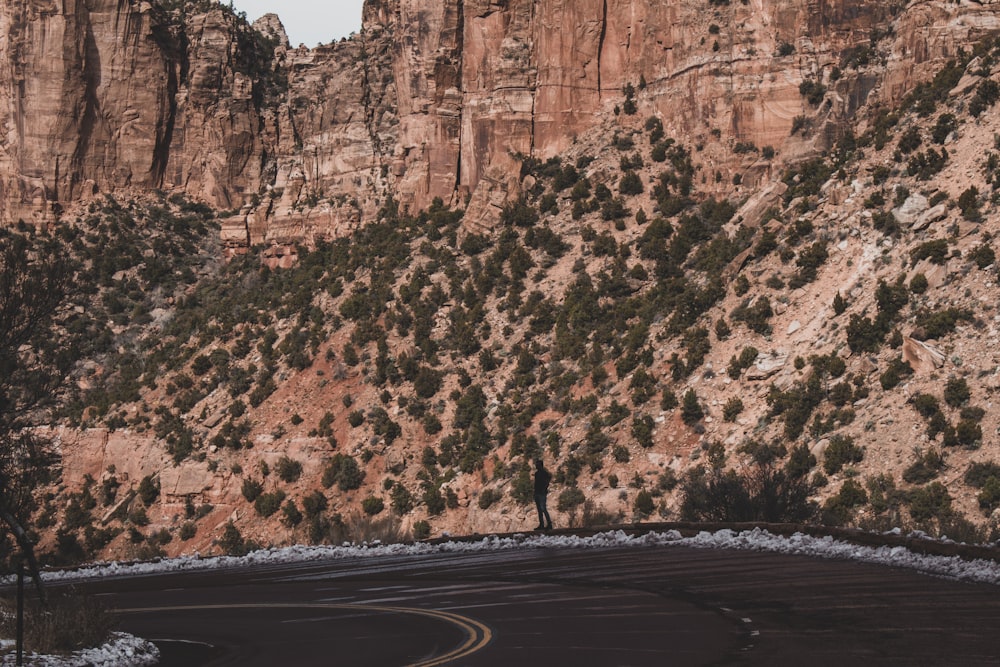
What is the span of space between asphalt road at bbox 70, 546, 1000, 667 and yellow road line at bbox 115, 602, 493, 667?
0.04m

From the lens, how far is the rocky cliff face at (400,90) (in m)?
50.6

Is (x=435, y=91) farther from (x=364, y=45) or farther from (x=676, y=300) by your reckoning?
(x=676, y=300)

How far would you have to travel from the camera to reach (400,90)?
68.3 meters

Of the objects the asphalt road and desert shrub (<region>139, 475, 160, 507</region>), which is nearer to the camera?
the asphalt road

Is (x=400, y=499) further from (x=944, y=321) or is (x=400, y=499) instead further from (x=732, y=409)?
(x=944, y=321)

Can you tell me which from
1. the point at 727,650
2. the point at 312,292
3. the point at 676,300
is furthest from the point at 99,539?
the point at 727,650

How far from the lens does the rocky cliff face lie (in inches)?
1991

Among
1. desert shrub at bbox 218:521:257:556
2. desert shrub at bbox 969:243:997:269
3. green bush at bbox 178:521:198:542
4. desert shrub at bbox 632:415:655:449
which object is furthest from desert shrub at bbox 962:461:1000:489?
green bush at bbox 178:521:198:542

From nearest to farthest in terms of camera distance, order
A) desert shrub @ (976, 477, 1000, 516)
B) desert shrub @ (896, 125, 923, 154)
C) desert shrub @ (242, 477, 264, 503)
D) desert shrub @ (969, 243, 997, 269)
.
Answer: desert shrub @ (976, 477, 1000, 516) < desert shrub @ (969, 243, 997, 269) < desert shrub @ (896, 125, 923, 154) < desert shrub @ (242, 477, 264, 503)

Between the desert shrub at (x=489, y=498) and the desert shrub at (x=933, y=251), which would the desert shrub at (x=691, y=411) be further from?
the desert shrub at (x=933, y=251)

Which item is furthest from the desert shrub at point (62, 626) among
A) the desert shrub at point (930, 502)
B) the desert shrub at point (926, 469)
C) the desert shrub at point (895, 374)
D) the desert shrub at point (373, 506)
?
the desert shrub at point (373, 506)

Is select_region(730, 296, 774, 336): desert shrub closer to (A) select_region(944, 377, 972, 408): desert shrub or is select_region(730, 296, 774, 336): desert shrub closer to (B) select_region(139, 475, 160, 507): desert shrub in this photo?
(A) select_region(944, 377, 972, 408): desert shrub

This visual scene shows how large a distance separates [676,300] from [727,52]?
14829mm

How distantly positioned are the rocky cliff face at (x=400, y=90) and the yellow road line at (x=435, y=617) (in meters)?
37.4
